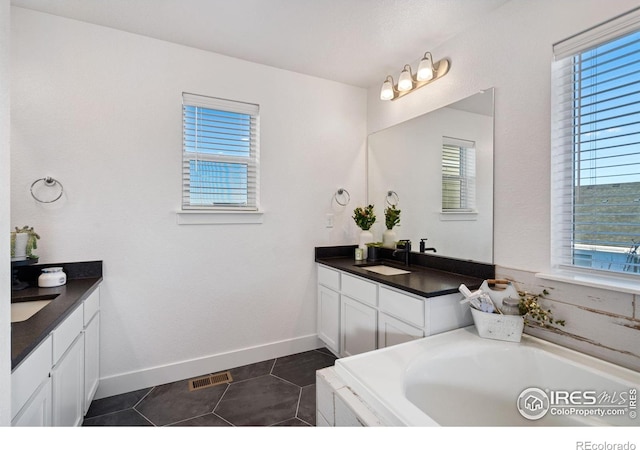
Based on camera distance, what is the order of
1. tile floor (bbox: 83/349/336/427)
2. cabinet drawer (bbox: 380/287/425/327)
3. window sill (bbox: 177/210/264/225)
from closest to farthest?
1. cabinet drawer (bbox: 380/287/425/327)
2. tile floor (bbox: 83/349/336/427)
3. window sill (bbox: 177/210/264/225)

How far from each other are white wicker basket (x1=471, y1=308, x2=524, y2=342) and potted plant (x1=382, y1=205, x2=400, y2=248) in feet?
3.72

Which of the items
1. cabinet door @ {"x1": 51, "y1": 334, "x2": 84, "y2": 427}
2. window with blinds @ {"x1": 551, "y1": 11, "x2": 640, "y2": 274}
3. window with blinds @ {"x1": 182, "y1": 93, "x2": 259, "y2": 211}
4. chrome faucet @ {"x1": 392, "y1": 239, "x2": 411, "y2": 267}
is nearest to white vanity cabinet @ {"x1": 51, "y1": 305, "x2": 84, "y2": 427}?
cabinet door @ {"x1": 51, "y1": 334, "x2": 84, "y2": 427}

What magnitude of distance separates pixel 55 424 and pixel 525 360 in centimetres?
221

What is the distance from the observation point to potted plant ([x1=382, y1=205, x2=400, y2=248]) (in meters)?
2.74

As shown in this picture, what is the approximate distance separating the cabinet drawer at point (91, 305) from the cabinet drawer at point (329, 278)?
1.68 metres

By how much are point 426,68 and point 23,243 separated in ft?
9.39

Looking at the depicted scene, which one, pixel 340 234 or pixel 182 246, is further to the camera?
pixel 340 234

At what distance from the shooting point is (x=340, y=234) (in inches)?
119

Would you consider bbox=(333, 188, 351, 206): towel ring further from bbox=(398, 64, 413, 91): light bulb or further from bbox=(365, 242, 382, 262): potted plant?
bbox=(398, 64, 413, 91): light bulb

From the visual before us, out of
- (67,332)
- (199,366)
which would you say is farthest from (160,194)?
(199,366)

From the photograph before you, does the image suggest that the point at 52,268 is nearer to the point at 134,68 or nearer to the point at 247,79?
the point at 134,68

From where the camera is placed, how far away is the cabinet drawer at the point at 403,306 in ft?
5.79
